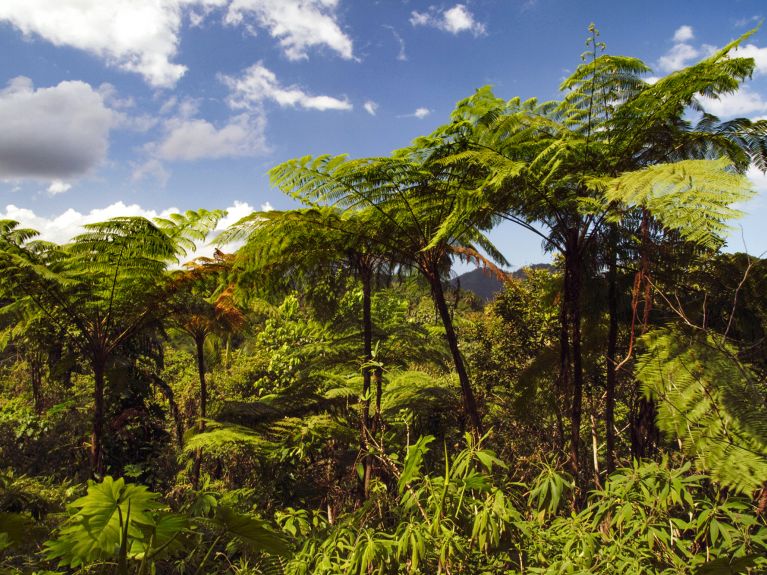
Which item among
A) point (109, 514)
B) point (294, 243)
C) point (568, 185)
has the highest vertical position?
point (568, 185)

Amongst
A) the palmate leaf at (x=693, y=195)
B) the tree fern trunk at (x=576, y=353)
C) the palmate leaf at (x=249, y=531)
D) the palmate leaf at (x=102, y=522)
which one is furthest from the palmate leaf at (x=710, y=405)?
the palmate leaf at (x=102, y=522)

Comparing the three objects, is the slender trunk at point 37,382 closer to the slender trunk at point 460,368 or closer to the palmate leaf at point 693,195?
the slender trunk at point 460,368

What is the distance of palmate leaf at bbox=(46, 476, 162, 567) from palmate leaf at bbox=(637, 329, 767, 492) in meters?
2.19

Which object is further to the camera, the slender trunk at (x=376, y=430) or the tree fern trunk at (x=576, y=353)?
the tree fern trunk at (x=576, y=353)

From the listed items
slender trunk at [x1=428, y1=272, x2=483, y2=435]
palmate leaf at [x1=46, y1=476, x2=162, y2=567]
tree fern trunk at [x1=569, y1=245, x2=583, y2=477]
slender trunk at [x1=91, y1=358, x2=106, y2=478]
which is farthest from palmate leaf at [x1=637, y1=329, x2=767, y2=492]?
slender trunk at [x1=91, y1=358, x2=106, y2=478]

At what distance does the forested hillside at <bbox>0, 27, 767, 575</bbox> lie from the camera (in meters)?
1.60

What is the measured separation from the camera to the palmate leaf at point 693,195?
2.16 m

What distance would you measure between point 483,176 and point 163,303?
3.77 meters

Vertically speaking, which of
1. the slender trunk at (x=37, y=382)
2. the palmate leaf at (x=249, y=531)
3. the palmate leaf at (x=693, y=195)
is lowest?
the slender trunk at (x=37, y=382)

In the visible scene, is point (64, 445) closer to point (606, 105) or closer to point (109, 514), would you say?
point (109, 514)

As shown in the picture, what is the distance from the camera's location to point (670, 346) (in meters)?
2.74

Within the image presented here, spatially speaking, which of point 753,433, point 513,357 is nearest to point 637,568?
point 753,433

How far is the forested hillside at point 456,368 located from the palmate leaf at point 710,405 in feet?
0.04

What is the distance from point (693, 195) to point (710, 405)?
1094 millimetres
